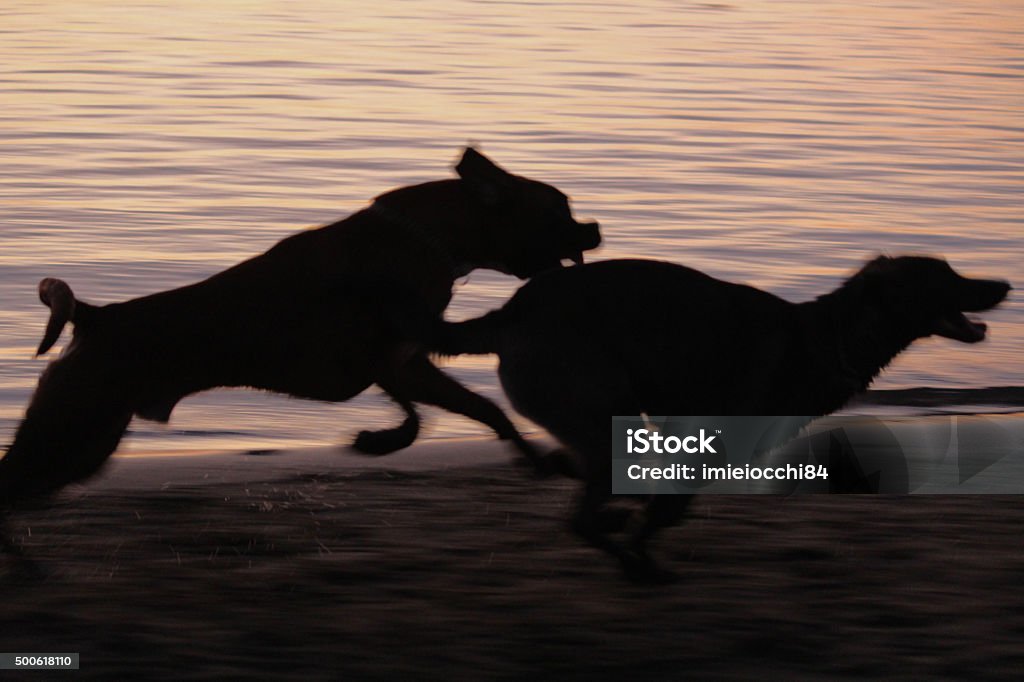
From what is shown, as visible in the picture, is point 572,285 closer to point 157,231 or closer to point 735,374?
point 735,374

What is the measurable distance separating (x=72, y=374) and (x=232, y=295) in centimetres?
61

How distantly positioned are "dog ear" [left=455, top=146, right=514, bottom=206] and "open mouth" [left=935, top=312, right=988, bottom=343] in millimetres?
1617

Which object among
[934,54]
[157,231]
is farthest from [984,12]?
[157,231]

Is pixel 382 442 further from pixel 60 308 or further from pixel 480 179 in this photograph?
pixel 60 308

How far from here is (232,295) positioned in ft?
19.7

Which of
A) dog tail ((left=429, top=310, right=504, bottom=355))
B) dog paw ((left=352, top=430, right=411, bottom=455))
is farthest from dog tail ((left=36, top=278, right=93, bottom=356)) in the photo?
dog paw ((left=352, top=430, right=411, bottom=455))

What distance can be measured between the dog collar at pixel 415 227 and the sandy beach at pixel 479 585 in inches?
36.4

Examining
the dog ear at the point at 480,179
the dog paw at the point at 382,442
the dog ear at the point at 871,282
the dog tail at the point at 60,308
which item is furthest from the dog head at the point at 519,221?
the dog tail at the point at 60,308

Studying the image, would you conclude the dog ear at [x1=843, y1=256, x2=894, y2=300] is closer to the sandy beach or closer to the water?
the sandy beach

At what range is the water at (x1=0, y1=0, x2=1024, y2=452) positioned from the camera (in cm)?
1066

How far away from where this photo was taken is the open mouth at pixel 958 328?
19.7ft

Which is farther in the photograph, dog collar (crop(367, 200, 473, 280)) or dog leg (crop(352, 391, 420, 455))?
dog leg (crop(352, 391, 420, 455))

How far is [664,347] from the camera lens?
5621mm

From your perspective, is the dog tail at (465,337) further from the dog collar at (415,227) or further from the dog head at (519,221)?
the dog head at (519,221)
